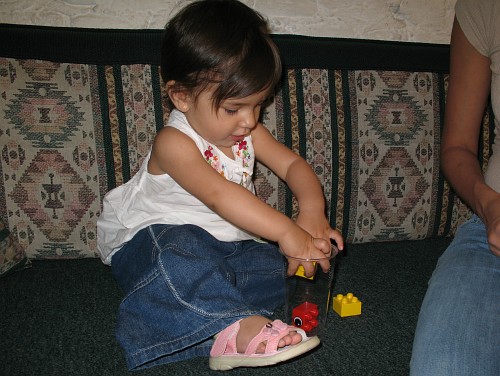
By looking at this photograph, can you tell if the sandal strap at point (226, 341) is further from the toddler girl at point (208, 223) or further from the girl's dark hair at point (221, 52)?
the girl's dark hair at point (221, 52)

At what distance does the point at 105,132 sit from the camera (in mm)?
1285

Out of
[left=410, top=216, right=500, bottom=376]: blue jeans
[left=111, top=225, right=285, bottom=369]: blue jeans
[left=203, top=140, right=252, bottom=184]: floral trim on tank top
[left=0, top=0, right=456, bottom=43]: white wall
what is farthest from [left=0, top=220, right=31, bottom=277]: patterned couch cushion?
[left=410, top=216, right=500, bottom=376]: blue jeans

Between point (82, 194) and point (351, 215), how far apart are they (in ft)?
2.46

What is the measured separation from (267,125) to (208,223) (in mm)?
342

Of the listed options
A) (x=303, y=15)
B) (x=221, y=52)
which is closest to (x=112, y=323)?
(x=221, y=52)

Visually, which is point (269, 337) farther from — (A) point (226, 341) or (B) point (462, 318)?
(B) point (462, 318)

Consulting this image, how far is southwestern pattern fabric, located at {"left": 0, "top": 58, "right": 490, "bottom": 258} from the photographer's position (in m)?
1.25

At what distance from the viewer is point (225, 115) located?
1050 millimetres

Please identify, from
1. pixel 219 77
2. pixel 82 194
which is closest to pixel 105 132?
pixel 82 194

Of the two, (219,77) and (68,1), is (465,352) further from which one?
(68,1)

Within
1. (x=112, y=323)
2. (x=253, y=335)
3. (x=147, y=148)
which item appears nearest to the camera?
(x=253, y=335)

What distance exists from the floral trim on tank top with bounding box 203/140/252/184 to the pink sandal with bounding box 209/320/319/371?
1.30ft

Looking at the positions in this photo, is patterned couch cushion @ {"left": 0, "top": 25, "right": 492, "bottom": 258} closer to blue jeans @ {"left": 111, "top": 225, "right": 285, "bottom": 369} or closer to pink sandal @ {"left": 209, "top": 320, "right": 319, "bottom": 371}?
blue jeans @ {"left": 111, "top": 225, "right": 285, "bottom": 369}

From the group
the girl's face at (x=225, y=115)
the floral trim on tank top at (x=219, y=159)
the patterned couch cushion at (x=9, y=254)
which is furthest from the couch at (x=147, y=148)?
the girl's face at (x=225, y=115)
